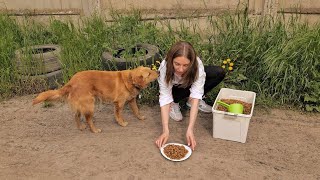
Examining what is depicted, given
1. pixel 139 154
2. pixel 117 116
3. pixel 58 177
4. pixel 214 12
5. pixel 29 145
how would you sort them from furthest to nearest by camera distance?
1. pixel 214 12
2. pixel 117 116
3. pixel 29 145
4. pixel 139 154
5. pixel 58 177

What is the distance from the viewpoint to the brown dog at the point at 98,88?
348 cm

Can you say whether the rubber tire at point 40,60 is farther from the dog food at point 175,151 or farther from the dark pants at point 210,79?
the dog food at point 175,151

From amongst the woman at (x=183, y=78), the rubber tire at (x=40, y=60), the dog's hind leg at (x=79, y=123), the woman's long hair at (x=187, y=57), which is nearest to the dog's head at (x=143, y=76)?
the woman at (x=183, y=78)

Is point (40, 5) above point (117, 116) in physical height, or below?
above

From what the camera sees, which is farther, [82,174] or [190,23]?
[190,23]

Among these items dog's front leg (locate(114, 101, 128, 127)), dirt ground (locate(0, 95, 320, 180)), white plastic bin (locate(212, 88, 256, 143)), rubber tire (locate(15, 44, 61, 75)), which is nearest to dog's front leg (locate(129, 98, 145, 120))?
dirt ground (locate(0, 95, 320, 180))

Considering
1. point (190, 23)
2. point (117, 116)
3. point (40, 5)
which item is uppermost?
point (40, 5)

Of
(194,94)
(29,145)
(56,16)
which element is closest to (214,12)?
(194,94)

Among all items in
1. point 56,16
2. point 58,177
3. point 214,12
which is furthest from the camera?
point 56,16

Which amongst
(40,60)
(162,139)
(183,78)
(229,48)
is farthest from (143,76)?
(40,60)

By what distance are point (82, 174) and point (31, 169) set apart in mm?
575

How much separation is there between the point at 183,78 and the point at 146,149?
2.94ft

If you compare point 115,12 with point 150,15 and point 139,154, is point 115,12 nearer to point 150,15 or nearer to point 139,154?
point 150,15

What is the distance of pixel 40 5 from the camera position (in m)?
6.37
